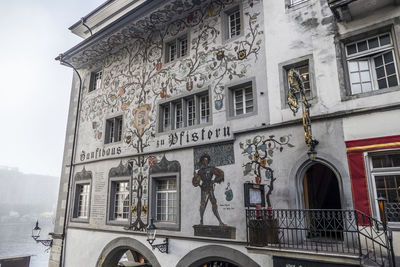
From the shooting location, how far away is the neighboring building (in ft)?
18.9

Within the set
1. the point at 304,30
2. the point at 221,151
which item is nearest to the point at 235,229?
the point at 221,151

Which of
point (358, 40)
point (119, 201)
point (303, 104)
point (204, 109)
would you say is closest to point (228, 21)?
point (204, 109)

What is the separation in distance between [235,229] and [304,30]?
5.27m

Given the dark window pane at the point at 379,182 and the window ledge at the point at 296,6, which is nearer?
the dark window pane at the point at 379,182

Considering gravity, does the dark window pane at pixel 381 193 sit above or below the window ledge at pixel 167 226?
above

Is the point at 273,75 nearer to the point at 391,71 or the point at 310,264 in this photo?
the point at 391,71

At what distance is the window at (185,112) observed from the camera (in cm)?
891

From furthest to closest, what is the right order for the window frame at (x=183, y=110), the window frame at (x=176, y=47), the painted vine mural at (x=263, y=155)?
the window frame at (x=176, y=47), the window frame at (x=183, y=110), the painted vine mural at (x=263, y=155)

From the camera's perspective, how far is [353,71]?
6438 millimetres

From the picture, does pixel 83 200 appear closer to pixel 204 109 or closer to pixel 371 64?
pixel 204 109

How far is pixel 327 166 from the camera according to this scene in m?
6.22

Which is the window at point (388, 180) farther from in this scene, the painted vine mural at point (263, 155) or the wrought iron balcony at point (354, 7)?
the wrought iron balcony at point (354, 7)

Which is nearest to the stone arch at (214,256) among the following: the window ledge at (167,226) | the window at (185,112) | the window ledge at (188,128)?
the window ledge at (167,226)

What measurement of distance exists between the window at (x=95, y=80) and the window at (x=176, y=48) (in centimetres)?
443
